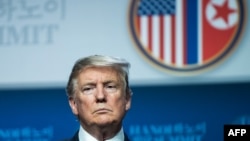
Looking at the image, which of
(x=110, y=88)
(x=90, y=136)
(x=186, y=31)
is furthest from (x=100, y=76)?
(x=186, y=31)

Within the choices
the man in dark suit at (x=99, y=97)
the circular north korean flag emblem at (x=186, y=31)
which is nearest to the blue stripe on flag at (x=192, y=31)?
the circular north korean flag emblem at (x=186, y=31)

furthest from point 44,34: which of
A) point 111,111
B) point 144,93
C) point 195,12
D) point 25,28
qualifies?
point 111,111

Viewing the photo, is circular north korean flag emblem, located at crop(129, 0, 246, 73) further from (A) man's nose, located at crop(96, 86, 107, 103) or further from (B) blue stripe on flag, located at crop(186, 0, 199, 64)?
(A) man's nose, located at crop(96, 86, 107, 103)

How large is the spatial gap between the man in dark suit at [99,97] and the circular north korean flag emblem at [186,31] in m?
0.71

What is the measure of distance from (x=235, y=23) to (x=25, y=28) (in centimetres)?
82

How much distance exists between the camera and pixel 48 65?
2.19m

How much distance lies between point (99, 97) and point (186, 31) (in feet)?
2.68

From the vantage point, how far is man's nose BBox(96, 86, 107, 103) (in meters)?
1.38

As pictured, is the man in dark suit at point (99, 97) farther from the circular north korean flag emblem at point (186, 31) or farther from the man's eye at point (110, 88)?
the circular north korean flag emblem at point (186, 31)

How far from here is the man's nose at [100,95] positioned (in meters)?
1.38

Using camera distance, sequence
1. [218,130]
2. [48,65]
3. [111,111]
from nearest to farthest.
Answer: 1. [111,111]
2. [218,130]
3. [48,65]

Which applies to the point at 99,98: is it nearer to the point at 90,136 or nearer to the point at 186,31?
the point at 90,136

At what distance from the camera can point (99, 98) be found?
1.38 m

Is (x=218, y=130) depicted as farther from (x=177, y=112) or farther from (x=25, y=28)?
(x=25, y=28)
